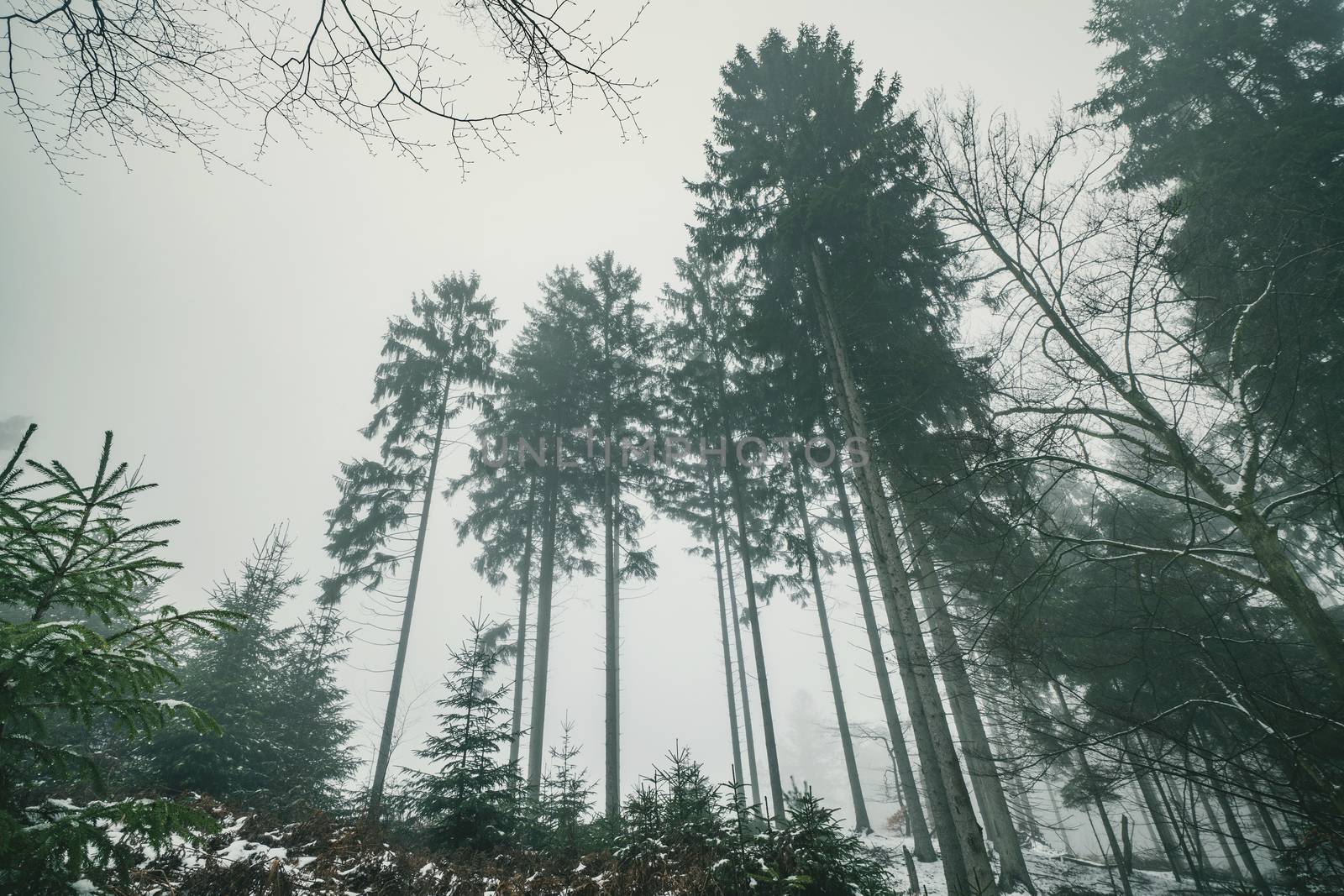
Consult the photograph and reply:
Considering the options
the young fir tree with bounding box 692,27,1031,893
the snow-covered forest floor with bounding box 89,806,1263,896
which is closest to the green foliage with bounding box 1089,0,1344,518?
the young fir tree with bounding box 692,27,1031,893

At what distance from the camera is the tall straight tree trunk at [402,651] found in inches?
404

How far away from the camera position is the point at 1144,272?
4.20 m

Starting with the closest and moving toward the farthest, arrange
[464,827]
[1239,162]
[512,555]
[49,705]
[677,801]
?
[49,705], [677,801], [464,827], [1239,162], [512,555]

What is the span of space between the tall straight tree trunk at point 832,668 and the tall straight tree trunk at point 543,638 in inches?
282

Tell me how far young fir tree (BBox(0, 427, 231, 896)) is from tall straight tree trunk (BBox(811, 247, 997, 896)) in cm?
680

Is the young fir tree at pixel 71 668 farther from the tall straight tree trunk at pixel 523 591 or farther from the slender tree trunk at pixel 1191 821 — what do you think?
the tall straight tree trunk at pixel 523 591

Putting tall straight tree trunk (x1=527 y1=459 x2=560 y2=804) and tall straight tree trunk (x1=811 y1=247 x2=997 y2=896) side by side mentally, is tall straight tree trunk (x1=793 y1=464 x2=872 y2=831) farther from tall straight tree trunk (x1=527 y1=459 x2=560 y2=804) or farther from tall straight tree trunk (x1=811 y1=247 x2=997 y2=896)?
tall straight tree trunk (x1=527 y1=459 x2=560 y2=804)

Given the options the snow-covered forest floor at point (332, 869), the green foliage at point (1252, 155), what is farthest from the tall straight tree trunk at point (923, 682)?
the green foliage at point (1252, 155)

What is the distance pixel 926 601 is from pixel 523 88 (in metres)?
10.1

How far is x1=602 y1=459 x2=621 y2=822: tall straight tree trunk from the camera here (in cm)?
1045

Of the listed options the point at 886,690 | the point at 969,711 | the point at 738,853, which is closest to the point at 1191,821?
the point at 738,853

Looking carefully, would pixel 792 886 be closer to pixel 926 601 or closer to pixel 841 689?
pixel 926 601

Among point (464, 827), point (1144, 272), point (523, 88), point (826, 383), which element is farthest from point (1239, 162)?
point (464, 827)

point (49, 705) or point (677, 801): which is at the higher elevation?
point (49, 705)
